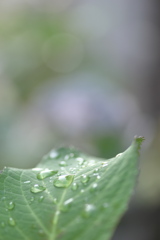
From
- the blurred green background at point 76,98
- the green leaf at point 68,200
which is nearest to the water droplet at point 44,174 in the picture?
the green leaf at point 68,200

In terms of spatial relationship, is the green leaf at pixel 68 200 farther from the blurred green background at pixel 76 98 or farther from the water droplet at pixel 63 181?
the blurred green background at pixel 76 98

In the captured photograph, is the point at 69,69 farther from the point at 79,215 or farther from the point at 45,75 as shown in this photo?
the point at 79,215

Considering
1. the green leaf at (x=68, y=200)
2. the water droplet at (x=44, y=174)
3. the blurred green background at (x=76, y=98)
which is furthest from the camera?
the blurred green background at (x=76, y=98)

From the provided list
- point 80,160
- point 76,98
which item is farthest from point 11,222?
point 76,98

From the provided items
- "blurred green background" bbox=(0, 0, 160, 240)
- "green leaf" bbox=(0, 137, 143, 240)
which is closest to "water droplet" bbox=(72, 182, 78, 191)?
"green leaf" bbox=(0, 137, 143, 240)

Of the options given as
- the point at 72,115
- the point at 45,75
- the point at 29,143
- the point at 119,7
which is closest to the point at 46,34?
the point at 45,75

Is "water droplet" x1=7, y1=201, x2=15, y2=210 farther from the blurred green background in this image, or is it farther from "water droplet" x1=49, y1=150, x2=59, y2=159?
the blurred green background
